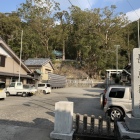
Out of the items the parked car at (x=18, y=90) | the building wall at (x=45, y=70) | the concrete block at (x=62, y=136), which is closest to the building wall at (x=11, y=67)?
the parked car at (x=18, y=90)

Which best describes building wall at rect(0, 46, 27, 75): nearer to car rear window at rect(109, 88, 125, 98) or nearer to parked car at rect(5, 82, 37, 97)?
parked car at rect(5, 82, 37, 97)

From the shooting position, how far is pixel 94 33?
56875mm

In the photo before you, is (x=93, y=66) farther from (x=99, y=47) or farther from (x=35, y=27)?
(x=35, y=27)

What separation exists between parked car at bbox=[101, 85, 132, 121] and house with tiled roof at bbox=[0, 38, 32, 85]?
66.5 feet

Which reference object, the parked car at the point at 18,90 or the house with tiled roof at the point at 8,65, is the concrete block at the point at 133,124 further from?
the house with tiled roof at the point at 8,65

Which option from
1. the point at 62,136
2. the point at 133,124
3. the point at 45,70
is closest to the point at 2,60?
the point at 45,70

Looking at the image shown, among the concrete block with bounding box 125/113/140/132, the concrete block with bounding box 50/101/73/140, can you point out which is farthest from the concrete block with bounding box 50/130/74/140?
the concrete block with bounding box 125/113/140/132

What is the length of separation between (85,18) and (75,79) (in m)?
15.0

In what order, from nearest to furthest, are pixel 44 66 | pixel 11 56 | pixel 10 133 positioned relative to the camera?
pixel 10 133 → pixel 11 56 → pixel 44 66

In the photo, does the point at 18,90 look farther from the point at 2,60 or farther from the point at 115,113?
the point at 115,113

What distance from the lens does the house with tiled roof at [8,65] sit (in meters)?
31.8

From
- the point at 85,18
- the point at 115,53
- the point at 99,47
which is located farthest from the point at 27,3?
the point at 115,53

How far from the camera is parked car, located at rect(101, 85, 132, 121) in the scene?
1183 cm

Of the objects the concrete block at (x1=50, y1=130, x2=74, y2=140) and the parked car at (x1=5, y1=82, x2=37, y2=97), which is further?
Result: the parked car at (x1=5, y1=82, x2=37, y2=97)
